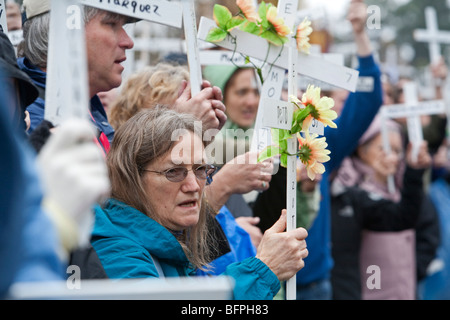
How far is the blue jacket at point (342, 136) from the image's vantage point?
12.6 feet

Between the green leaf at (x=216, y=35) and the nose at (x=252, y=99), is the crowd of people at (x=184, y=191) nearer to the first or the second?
the nose at (x=252, y=99)

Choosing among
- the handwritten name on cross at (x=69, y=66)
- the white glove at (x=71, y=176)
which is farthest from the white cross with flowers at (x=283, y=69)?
the white glove at (x=71, y=176)

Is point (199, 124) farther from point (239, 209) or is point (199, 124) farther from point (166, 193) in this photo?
point (239, 209)

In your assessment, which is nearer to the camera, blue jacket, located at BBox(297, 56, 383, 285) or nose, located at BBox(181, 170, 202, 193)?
nose, located at BBox(181, 170, 202, 193)

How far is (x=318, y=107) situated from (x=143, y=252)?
75 cm

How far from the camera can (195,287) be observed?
112 cm

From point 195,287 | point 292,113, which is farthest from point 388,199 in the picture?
point 195,287

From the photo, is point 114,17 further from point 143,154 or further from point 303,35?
point 303,35

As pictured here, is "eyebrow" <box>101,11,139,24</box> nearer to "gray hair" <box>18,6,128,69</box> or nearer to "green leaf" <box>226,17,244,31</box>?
"gray hair" <box>18,6,128,69</box>

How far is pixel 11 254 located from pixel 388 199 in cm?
406

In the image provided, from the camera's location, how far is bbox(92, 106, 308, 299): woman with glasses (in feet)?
6.95

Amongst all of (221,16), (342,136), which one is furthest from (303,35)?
(342,136)

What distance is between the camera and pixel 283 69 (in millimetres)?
2811

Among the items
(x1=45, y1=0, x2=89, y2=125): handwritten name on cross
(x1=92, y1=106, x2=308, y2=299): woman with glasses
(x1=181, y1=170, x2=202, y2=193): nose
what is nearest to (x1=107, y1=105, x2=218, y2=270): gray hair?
(x1=92, y1=106, x2=308, y2=299): woman with glasses
